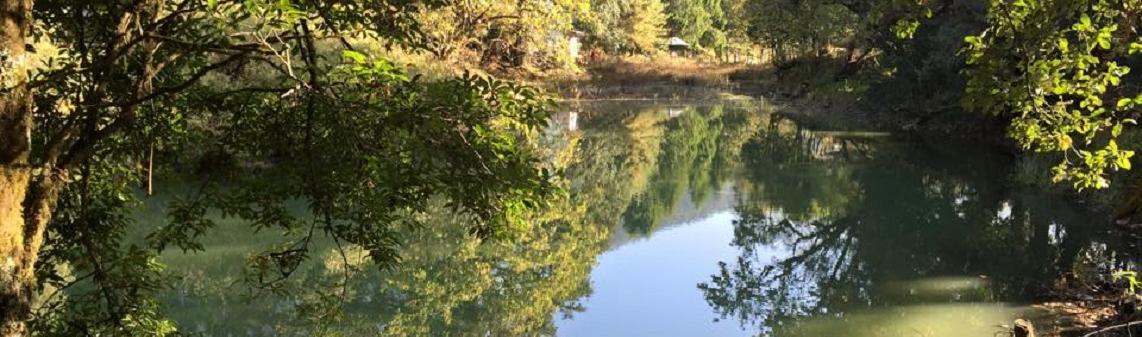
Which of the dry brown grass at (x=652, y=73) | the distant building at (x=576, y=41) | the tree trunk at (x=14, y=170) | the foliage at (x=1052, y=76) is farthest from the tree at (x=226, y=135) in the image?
the dry brown grass at (x=652, y=73)

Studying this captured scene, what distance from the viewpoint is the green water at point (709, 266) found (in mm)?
8633

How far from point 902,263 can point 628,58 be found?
42099mm

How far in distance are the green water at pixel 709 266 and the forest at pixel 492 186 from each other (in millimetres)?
64

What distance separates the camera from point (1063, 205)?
1309 cm

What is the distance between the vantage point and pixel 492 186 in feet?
9.98

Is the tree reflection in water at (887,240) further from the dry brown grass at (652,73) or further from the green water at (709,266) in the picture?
the dry brown grass at (652,73)

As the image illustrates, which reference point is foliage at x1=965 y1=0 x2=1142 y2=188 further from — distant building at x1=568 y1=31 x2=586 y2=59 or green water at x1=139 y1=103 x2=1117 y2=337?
distant building at x1=568 y1=31 x2=586 y2=59

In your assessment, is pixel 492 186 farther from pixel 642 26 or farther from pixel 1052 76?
pixel 642 26

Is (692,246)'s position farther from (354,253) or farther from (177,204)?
(177,204)

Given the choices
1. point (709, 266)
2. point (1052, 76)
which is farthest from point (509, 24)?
point (1052, 76)

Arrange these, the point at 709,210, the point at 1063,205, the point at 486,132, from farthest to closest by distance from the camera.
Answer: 1. the point at 709,210
2. the point at 1063,205
3. the point at 486,132

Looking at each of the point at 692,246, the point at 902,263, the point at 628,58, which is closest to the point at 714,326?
the point at 902,263

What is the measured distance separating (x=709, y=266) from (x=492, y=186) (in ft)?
29.7

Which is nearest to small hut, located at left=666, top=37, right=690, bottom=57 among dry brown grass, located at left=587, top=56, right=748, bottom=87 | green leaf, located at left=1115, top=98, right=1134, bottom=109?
dry brown grass, located at left=587, top=56, right=748, bottom=87
